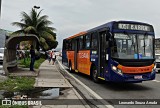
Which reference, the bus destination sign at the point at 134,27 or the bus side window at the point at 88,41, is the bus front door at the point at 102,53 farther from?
the bus side window at the point at 88,41

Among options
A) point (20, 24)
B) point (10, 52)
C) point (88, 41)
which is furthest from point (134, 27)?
point (20, 24)

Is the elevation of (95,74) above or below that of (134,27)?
below

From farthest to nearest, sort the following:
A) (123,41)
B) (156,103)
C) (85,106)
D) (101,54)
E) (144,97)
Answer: (101,54) → (123,41) → (144,97) → (156,103) → (85,106)

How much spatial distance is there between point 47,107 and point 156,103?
372cm

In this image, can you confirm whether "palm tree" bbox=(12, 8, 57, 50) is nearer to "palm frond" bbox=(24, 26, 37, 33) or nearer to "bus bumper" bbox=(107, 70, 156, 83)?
"palm frond" bbox=(24, 26, 37, 33)

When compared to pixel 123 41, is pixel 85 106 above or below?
below

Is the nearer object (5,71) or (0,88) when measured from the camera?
(0,88)

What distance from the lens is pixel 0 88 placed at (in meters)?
10.2

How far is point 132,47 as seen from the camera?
11273 mm

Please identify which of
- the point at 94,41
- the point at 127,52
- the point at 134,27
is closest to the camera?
the point at 127,52

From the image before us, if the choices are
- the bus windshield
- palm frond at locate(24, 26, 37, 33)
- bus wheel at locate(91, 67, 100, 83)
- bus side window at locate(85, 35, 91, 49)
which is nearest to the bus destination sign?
the bus windshield

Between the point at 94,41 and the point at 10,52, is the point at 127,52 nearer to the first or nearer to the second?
the point at 94,41

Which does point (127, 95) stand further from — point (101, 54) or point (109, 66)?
point (101, 54)

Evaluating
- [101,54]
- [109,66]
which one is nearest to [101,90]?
[109,66]
